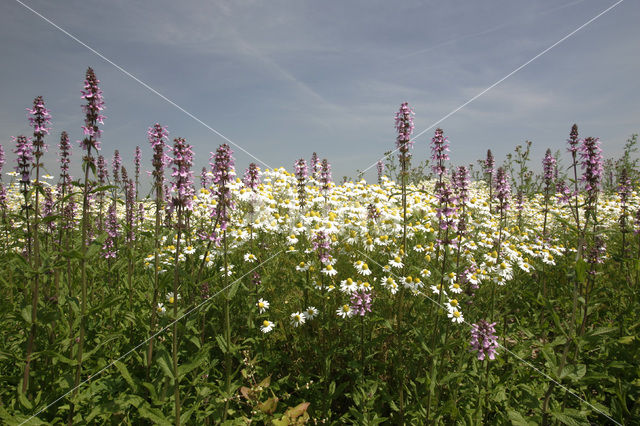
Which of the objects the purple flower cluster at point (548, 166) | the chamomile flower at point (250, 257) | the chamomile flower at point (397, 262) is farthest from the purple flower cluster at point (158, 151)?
the purple flower cluster at point (548, 166)

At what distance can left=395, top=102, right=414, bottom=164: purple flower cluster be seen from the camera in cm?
404

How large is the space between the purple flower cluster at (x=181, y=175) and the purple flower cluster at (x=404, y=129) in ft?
8.56

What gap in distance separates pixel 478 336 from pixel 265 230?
4.08 meters

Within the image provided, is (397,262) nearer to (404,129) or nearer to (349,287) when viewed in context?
(349,287)

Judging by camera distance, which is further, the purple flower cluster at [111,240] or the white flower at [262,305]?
the purple flower cluster at [111,240]

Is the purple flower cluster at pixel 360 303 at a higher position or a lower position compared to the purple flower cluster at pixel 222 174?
lower

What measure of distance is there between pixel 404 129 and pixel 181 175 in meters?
2.80

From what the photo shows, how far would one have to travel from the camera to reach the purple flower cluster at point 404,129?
13.3ft

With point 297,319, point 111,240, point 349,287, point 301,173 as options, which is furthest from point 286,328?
point 111,240

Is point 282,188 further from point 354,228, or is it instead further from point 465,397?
point 465,397

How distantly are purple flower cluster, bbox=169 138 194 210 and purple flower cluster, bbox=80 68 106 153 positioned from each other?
27.4 inches

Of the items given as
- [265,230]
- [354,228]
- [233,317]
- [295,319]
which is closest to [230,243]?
[265,230]

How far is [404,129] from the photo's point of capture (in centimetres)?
406

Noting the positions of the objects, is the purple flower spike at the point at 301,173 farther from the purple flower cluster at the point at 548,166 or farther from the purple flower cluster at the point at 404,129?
the purple flower cluster at the point at 548,166
